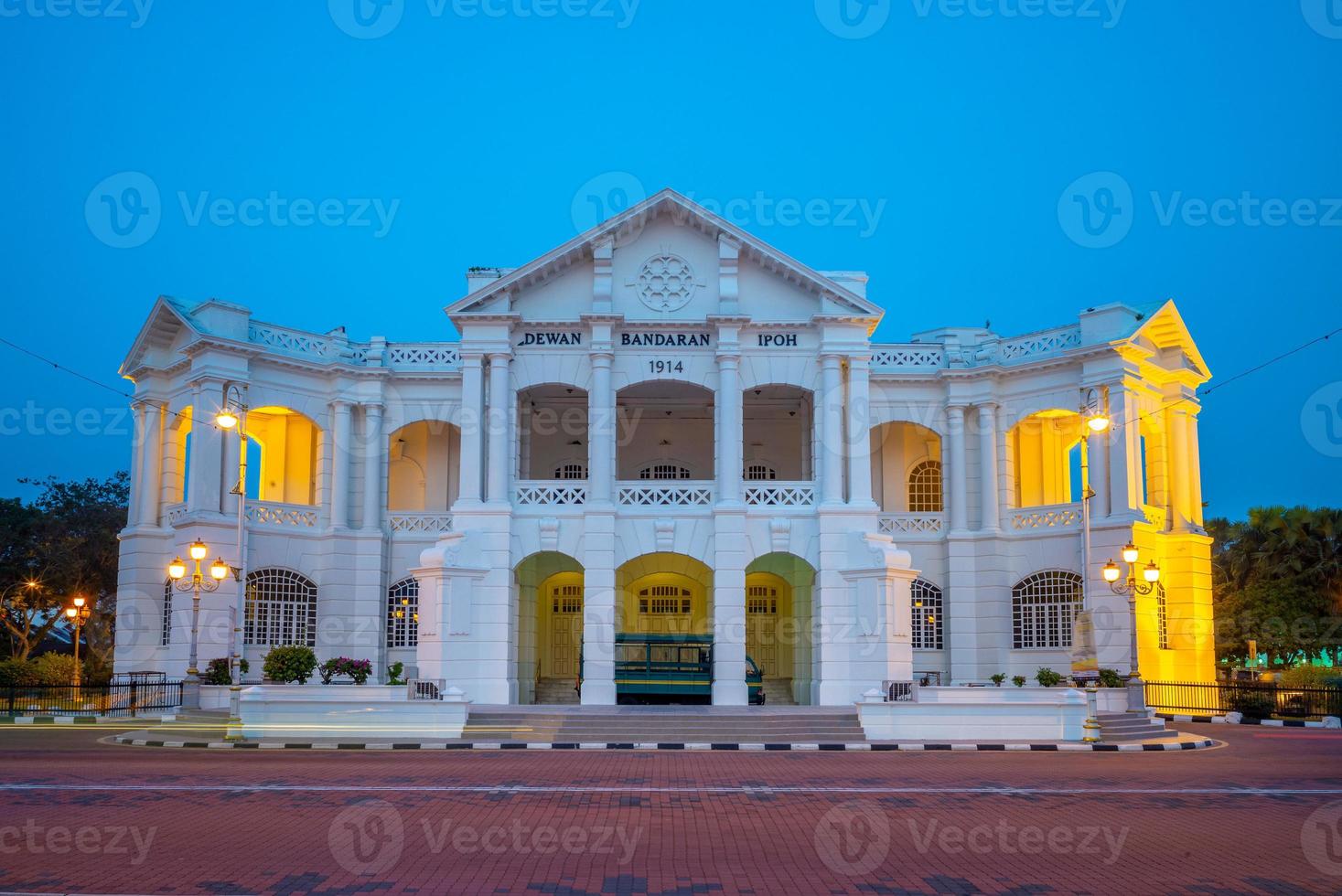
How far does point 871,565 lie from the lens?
107ft

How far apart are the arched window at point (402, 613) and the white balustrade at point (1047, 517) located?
1831 cm

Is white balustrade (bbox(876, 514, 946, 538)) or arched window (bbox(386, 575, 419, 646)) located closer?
arched window (bbox(386, 575, 419, 646))

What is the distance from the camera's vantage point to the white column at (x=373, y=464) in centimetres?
3819

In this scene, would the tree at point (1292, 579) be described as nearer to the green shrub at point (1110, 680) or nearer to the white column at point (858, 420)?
the green shrub at point (1110, 680)

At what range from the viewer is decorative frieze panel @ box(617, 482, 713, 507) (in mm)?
34156

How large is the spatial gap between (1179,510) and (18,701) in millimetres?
34667

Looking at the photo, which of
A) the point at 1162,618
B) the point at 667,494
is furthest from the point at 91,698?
the point at 1162,618

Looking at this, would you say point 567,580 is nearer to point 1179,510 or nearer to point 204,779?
point 1179,510

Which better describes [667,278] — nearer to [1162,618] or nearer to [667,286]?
[667,286]

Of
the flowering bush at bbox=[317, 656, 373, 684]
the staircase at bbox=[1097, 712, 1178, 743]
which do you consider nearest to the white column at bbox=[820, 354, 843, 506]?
the staircase at bbox=[1097, 712, 1178, 743]

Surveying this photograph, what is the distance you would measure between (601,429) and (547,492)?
225 cm

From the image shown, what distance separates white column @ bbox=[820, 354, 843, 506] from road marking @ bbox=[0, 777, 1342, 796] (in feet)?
56.5

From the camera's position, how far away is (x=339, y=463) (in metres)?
38.1

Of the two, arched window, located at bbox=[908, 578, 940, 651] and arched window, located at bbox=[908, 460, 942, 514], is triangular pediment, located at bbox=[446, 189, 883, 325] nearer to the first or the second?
arched window, located at bbox=[908, 460, 942, 514]
